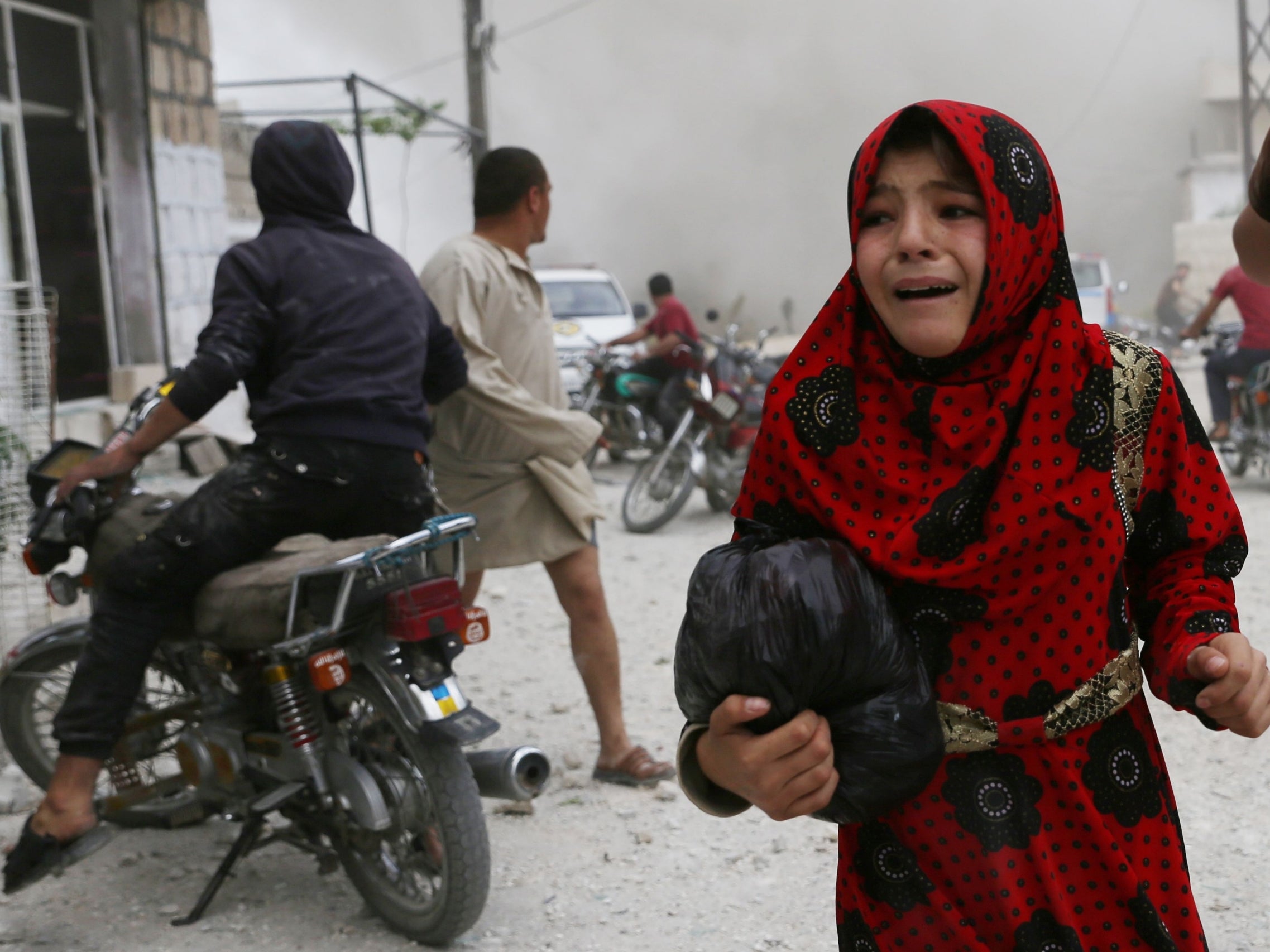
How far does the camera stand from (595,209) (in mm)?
28984

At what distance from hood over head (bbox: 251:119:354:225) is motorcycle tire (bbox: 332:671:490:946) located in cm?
113

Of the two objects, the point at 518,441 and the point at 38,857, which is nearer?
the point at 38,857

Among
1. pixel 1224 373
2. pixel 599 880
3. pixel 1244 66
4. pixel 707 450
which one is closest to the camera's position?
pixel 599 880

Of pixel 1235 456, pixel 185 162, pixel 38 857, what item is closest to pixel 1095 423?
pixel 38 857

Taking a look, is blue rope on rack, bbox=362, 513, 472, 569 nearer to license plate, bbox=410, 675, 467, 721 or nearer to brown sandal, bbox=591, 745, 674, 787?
license plate, bbox=410, 675, 467, 721

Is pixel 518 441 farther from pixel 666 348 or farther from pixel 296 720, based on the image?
pixel 666 348

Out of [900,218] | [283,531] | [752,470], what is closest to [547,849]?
[283,531]

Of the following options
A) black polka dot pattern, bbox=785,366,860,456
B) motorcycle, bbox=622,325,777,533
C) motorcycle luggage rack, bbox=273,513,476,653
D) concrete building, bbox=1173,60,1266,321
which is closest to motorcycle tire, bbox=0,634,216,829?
motorcycle luggage rack, bbox=273,513,476,653

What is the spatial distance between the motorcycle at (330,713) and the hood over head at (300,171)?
606mm

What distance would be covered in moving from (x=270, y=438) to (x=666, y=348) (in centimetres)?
648

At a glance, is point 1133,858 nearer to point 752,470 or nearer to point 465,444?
point 752,470

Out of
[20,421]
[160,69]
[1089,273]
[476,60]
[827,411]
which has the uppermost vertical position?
[476,60]

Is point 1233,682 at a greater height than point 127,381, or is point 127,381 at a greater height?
point 1233,682

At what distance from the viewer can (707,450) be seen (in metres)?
8.56
